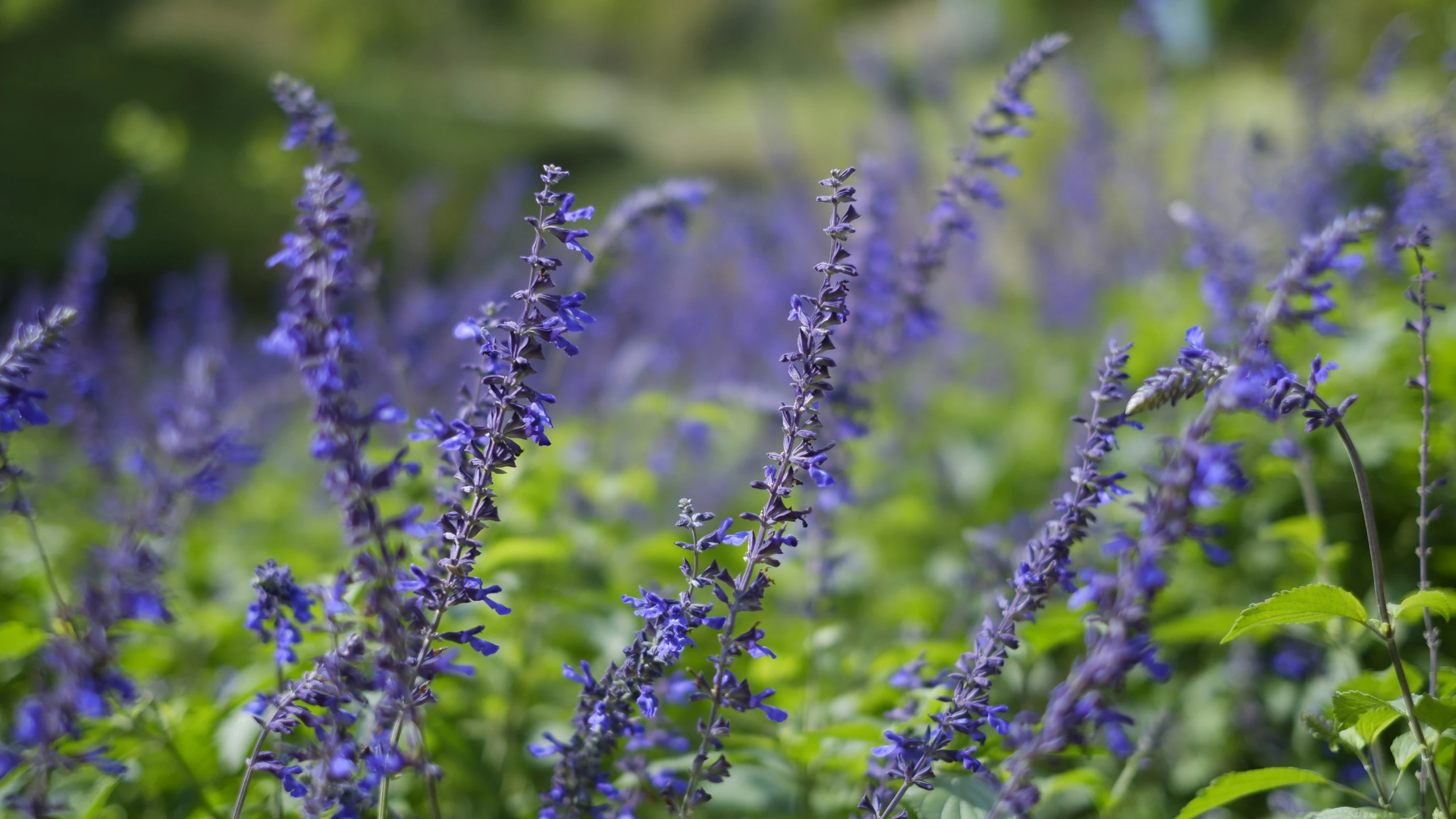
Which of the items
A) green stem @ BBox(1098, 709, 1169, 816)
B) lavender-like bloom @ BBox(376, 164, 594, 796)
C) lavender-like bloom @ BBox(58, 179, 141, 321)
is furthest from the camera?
lavender-like bloom @ BBox(58, 179, 141, 321)

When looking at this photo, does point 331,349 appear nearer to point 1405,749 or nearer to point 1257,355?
point 1257,355

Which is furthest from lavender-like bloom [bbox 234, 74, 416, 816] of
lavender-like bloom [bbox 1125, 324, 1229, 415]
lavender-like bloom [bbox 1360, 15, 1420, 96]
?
lavender-like bloom [bbox 1360, 15, 1420, 96]

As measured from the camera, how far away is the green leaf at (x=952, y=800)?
172cm

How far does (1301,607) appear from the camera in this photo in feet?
5.36

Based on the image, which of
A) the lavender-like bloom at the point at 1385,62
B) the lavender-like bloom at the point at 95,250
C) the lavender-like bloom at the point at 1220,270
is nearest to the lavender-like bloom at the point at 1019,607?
the lavender-like bloom at the point at 1220,270

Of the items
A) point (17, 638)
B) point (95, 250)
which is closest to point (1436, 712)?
point (17, 638)

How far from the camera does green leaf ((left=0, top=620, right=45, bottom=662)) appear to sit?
6.52ft

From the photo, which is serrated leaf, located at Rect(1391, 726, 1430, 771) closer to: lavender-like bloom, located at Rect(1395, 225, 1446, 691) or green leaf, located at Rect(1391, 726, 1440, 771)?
green leaf, located at Rect(1391, 726, 1440, 771)

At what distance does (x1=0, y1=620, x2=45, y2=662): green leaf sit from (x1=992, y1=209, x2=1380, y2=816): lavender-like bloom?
195 cm

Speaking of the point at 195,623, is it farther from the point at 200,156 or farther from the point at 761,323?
the point at 200,156

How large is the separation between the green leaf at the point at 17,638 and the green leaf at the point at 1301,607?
2.29 metres

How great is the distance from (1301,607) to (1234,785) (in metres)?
0.33

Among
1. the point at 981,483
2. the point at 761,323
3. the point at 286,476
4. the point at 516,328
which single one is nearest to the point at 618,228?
the point at 516,328

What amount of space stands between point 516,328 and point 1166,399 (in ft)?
3.24
